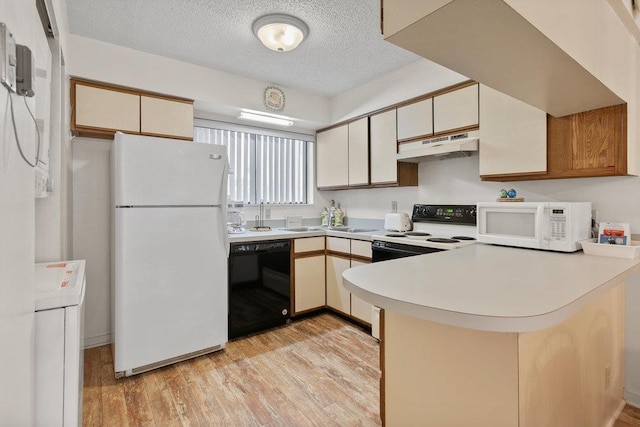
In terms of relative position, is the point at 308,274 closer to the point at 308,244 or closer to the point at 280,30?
the point at 308,244

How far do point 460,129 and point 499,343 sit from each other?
6.32 feet

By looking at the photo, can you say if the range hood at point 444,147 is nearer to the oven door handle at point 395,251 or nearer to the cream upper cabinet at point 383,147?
the cream upper cabinet at point 383,147

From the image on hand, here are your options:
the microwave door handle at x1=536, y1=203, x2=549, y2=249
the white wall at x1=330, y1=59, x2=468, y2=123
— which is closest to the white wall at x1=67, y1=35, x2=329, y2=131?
the white wall at x1=330, y1=59, x2=468, y2=123

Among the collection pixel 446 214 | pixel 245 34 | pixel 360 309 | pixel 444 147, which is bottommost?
pixel 360 309

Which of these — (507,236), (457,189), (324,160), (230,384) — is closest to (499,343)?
(507,236)

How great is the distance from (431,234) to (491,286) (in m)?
1.95

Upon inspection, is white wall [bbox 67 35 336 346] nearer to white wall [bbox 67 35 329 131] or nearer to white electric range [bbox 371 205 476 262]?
white wall [bbox 67 35 329 131]

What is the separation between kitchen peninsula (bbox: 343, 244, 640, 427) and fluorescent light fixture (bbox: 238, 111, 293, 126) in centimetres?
248

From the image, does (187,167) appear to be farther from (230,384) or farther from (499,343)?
(499,343)

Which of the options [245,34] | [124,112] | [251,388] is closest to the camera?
[251,388]

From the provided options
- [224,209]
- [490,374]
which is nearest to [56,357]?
[224,209]

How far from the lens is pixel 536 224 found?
1821 mm

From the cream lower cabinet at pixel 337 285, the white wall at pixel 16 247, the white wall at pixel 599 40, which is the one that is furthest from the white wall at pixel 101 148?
the white wall at pixel 599 40

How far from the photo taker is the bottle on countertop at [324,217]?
156 inches
